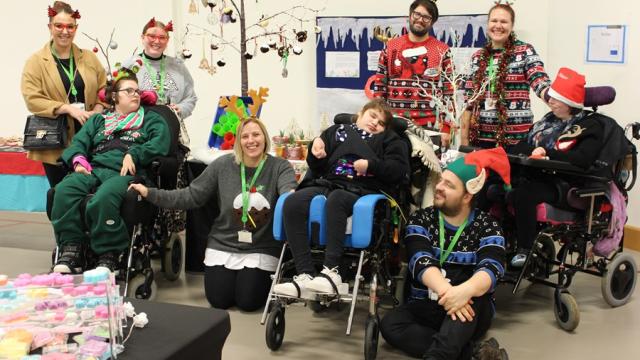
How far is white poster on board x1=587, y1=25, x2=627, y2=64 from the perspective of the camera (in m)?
5.32

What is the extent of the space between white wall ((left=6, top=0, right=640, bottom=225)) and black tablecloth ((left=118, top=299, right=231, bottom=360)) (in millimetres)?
3883

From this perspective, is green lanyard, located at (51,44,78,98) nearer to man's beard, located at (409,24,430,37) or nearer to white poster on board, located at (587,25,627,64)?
man's beard, located at (409,24,430,37)

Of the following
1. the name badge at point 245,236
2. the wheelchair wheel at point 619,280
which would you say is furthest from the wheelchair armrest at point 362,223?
the wheelchair wheel at point 619,280

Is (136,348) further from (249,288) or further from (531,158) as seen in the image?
(531,158)

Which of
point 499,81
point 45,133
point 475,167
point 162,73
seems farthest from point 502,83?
point 45,133

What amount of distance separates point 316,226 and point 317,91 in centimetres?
323

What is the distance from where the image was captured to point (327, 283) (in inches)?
135

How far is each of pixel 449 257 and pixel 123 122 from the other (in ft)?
6.76

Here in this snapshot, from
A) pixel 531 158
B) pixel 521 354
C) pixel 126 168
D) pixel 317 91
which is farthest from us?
pixel 317 91

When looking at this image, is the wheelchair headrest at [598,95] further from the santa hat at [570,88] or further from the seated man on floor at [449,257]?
the seated man on floor at [449,257]

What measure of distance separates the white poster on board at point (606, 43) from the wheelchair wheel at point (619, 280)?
1668 mm

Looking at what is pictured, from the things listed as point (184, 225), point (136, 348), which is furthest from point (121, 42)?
point (136, 348)

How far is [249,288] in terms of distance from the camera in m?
4.11

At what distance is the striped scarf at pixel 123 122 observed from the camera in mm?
4438
